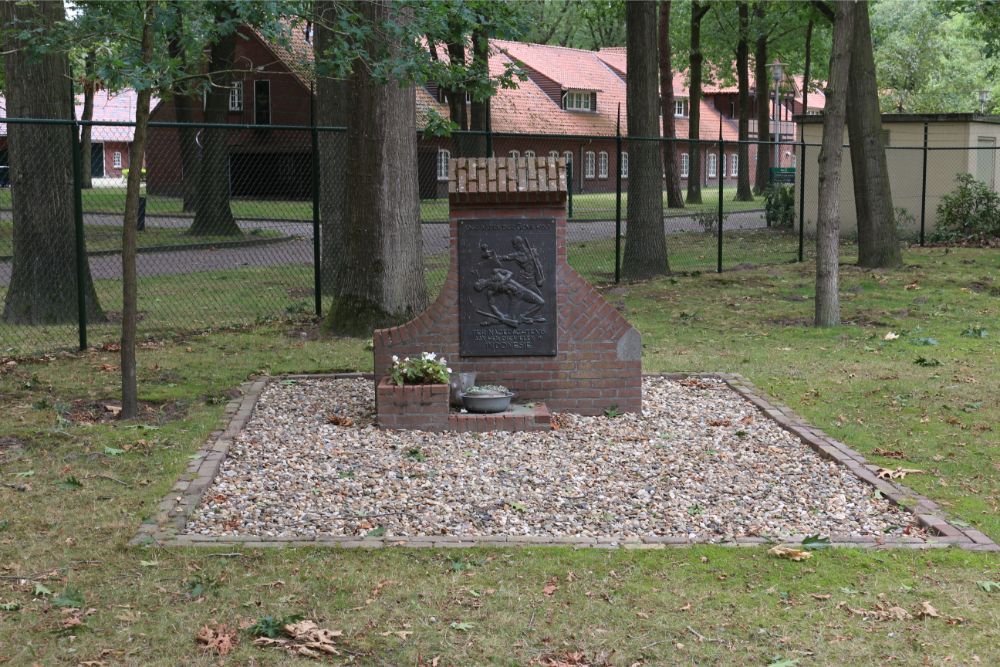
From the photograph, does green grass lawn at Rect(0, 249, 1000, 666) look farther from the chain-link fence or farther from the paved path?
the paved path

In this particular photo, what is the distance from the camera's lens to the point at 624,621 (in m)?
4.77

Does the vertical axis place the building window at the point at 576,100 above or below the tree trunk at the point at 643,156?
above

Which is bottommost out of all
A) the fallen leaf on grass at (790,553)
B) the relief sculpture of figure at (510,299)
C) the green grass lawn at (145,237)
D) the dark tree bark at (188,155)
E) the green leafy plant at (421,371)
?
the fallen leaf on grass at (790,553)

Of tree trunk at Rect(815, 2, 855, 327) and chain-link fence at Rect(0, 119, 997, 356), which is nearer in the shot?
chain-link fence at Rect(0, 119, 997, 356)

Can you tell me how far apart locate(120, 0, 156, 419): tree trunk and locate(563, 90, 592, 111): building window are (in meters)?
49.3

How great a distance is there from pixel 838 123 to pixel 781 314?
2738 mm

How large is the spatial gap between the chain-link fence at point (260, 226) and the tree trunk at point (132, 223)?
2.90 meters

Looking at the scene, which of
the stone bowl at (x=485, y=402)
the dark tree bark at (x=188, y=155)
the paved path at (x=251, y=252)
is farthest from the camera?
the dark tree bark at (x=188, y=155)

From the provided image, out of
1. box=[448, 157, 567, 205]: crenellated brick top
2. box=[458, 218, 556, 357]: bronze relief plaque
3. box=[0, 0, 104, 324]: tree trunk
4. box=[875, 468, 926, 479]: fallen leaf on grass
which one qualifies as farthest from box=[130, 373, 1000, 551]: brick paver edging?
box=[0, 0, 104, 324]: tree trunk

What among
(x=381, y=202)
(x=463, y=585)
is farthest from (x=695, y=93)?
(x=463, y=585)

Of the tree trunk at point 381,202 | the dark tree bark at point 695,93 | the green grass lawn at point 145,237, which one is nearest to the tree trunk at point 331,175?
the tree trunk at point 381,202

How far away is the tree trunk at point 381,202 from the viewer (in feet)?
37.0

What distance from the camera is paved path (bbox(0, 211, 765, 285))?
20.4 meters

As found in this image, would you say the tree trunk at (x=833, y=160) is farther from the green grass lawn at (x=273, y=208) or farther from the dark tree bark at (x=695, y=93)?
the dark tree bark at (x=695, y=93)
